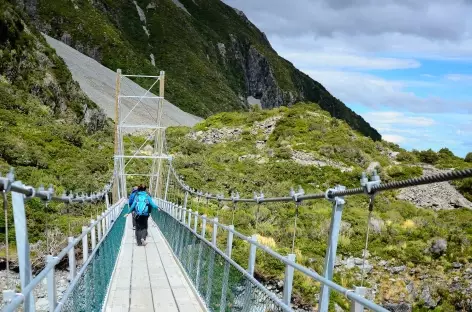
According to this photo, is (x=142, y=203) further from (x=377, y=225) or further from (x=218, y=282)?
(x=377, y=225)

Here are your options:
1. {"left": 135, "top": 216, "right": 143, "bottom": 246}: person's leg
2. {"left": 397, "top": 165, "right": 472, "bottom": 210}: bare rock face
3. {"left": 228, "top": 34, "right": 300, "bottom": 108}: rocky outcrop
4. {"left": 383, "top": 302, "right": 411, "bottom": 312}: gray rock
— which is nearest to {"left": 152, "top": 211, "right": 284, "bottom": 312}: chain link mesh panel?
{"left": 135, "top": 216, "right": 143, "bottom": 246}: person's leg

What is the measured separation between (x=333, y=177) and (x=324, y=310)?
30041mm

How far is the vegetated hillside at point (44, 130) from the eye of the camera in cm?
1719

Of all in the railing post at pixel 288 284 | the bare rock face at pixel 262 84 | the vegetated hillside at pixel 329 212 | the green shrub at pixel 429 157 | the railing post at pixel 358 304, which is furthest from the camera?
the bare rock face at pixel 262 84

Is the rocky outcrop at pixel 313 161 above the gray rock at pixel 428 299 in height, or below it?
above

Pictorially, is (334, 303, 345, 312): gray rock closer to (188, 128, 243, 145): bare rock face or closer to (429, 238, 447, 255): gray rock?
(429, 238, 447, 255): gray rock

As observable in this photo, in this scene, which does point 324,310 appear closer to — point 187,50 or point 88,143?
point 88,143

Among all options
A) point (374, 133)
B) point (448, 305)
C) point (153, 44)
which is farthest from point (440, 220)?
point (374, 133)

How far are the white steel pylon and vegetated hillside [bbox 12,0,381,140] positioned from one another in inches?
569

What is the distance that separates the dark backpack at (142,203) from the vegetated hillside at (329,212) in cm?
326

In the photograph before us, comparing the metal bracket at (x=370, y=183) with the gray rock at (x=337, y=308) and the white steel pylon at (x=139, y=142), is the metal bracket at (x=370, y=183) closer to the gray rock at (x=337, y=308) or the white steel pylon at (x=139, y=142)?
the gray rock at (x=337, y=308)

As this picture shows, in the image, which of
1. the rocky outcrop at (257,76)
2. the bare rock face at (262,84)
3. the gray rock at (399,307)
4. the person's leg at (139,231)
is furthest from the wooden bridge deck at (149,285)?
the bare rock face at (262,84)

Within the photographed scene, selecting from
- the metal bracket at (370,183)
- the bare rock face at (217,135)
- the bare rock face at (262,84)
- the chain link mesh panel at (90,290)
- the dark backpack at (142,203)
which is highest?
the bare rock face at (262,84)

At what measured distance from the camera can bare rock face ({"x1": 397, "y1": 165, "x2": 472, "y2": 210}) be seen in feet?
91.0
